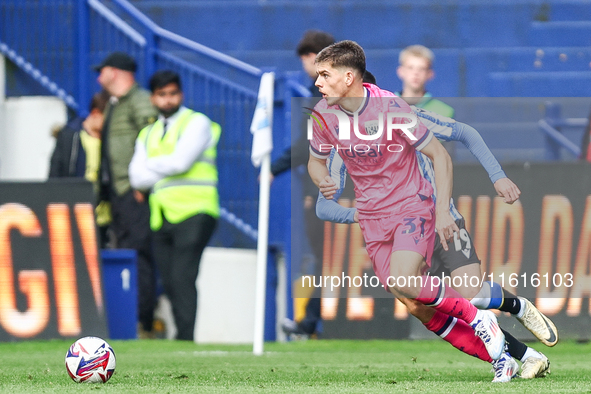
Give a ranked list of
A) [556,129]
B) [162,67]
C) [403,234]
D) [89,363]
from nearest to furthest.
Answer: [89,363], [403,234], [556,129], [162,67]

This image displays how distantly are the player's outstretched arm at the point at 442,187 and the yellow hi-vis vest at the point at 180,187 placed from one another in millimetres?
3170

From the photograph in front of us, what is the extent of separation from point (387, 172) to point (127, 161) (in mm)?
3985

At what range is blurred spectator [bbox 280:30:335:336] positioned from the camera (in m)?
7.06

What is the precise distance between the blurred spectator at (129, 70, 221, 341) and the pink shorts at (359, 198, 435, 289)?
Result: 9.77 ft

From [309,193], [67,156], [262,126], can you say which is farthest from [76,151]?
[309,193]

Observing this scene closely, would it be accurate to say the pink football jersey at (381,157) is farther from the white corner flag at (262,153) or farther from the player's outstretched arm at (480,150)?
the white corner flag at (262,153)

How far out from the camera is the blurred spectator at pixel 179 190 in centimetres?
827

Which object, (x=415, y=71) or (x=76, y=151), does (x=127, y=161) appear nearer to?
(x=76, y=151)

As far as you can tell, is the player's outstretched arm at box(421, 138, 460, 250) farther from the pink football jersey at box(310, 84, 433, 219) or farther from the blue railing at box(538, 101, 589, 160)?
the blue railing at box(538, 101, 589, 160)

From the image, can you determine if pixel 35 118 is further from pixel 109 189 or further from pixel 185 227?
pixel 185 227

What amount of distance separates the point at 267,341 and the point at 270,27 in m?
5.47

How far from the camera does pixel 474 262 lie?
5.78 metres

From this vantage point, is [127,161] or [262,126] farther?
[127,161]

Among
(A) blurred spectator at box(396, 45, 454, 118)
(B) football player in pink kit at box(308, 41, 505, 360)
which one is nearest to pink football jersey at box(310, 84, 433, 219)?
(B) football player in pink kit at box(308, 41, 505, 360)
